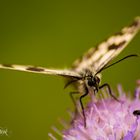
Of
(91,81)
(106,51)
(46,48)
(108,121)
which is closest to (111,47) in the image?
(106,51)

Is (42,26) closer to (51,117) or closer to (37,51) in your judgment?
(37,51)

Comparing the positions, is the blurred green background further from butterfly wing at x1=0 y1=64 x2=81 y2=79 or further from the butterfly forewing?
butterfly wing at x1=0 y1=64 x2=81 y2=79

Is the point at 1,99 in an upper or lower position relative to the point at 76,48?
lower

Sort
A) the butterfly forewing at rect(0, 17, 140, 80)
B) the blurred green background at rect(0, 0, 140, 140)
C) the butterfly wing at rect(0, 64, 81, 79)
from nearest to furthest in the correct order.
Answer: the butterfly wing at rect(0, 64, 81, 79), the butterfly forewing at rect(0, 17, 140, 80), the blurred green background at rect(0, 0, 140, 140)

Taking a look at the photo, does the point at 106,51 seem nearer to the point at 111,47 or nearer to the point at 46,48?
the point at 111,47

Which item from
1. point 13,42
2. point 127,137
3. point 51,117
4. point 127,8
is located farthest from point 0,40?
point 127,137

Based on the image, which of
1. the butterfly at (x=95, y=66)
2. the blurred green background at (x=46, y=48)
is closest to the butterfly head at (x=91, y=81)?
the butterfly at (x=95, y=66)

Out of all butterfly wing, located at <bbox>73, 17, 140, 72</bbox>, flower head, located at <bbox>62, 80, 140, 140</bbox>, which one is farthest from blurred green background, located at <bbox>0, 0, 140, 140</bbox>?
flower head, located at <bbox>62, 80, 140, 140</bbox>
